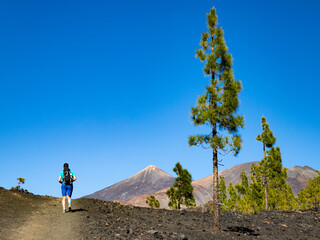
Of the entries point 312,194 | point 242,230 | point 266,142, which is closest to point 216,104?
point 242,230

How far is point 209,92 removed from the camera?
17109 mm

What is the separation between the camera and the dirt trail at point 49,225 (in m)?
13.1

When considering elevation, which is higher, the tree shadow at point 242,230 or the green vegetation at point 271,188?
the green vegetation at point 271,188

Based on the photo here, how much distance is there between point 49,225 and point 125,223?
358 cm

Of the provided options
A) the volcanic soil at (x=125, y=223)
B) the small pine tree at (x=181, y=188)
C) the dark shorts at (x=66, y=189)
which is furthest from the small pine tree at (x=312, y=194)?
the dark shorts at (x=66, y=189)

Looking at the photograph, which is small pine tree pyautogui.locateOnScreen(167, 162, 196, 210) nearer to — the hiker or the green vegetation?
the green vegetation

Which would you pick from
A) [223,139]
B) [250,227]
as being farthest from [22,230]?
[250,227]

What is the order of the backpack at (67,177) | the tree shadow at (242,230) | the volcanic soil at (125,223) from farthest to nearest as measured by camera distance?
the tree shadow at (242,230)
the backpack at (67,177)
the volcanic soil at (125,223)

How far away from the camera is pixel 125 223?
1588 centimetres

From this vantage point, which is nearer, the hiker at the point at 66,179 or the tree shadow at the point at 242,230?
the hiker at the point at 66,179

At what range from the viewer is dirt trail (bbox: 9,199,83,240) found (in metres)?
13.1

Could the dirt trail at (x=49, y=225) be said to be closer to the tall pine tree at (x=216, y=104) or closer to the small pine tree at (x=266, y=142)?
the tall pine tree at (x=216, y=104)

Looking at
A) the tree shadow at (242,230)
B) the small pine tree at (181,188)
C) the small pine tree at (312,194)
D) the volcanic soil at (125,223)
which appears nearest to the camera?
the volcanic soil at (125,223)

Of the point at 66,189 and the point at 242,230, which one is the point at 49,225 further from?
the point at 242,230
